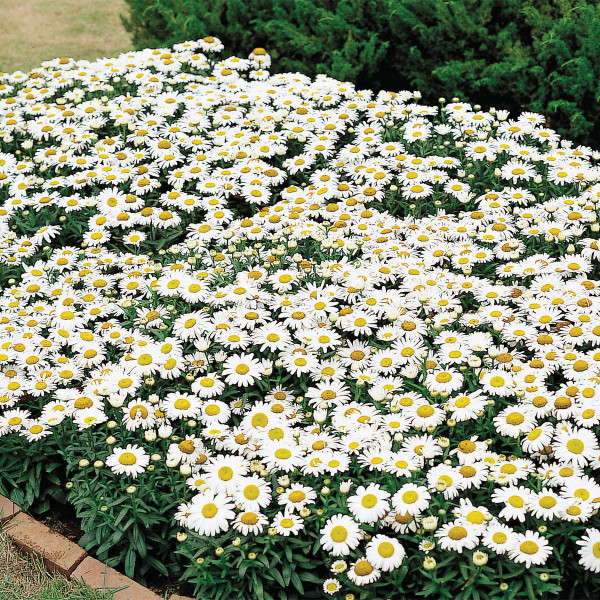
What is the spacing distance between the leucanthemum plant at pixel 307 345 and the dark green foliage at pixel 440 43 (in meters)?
0.69

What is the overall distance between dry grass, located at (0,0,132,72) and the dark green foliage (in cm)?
286

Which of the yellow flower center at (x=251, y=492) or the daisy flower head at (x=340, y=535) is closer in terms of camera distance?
the daisy flower head at (x=340, y=535)

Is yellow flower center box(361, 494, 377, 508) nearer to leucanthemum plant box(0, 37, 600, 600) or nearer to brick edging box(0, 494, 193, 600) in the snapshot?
leucanthemum plant box(0, 37, 600, 600)

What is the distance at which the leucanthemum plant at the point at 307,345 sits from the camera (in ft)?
9.64

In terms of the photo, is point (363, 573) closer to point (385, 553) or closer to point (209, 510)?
point (385, 553)

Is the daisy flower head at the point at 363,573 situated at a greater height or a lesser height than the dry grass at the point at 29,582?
greater

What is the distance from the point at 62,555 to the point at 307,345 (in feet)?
4.98

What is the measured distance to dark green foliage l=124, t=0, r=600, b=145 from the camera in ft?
19.4

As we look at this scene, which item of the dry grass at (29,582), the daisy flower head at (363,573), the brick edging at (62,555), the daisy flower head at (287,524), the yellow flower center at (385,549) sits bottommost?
the dry grass at (29,582)

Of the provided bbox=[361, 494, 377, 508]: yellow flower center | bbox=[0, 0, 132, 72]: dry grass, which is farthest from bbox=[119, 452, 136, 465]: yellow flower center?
bbox=[0, 0, 132, 72]: dry grass

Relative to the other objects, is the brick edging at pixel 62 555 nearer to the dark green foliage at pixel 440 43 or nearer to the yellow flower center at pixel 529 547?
the yellow flower center at pixel 529 547

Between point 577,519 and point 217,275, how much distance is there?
2.29 m

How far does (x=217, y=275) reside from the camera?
4195 mm

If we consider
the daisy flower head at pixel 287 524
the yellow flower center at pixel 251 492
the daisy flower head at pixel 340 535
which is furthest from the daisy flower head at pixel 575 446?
the yellow flower center at pixel 251 492
